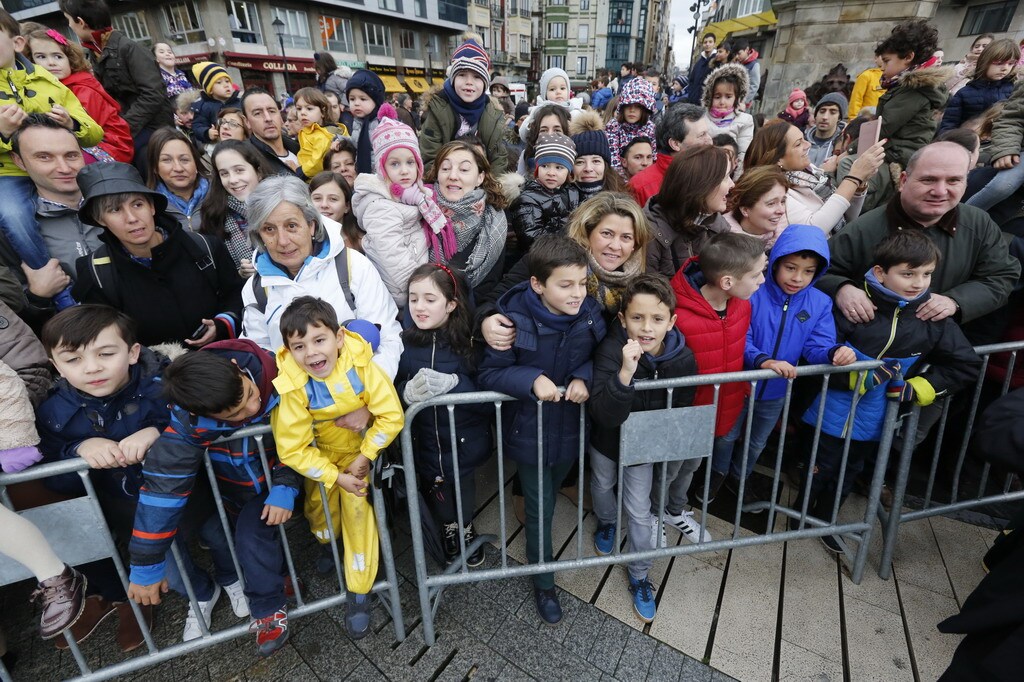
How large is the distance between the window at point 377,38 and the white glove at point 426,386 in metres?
41.0

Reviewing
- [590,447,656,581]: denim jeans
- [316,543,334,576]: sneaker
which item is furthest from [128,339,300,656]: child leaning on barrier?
[590,447,656,581]: denim jeans

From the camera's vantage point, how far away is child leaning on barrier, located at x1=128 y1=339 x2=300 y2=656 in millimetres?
2098

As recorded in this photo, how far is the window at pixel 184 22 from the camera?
26.8m

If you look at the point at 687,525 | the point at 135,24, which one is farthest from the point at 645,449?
the point at 135,24

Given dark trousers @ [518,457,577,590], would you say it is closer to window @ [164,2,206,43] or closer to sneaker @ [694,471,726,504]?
sneaker @ [694,471,726,504]

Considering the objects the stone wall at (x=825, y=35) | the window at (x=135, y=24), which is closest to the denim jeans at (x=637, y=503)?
the stone wall at (x=825, y=35)

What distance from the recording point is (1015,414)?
166 cm

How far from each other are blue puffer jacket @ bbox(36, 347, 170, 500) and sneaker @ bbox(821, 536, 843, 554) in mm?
4016

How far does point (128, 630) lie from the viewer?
274 centimetres

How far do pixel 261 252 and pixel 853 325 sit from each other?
3572 mm

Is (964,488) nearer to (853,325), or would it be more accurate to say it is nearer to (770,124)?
(853,325)

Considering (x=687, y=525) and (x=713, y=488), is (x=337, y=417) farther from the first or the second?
(x=713, y=488)

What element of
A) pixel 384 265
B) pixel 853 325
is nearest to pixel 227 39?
pixel 384 265

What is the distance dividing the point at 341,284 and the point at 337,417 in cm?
85
